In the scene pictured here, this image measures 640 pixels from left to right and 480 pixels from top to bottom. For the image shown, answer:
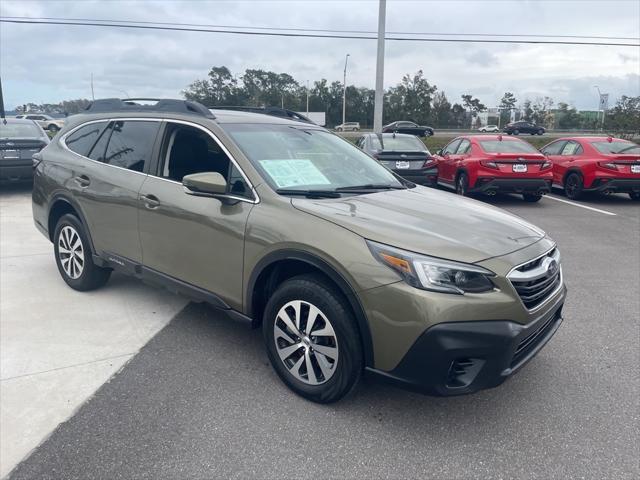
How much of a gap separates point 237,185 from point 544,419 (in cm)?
240

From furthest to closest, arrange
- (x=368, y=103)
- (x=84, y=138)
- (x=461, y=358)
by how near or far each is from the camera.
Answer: (x=368, y=103), (x=84, y=138), (x=461, y=358)

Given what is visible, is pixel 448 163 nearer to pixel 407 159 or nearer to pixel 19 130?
pixel 407 159

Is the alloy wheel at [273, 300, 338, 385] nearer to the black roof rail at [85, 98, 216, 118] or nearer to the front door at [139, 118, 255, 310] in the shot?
the front door at [139, 118, 255, 310]

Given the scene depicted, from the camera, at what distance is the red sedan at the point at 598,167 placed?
10922 millimetres

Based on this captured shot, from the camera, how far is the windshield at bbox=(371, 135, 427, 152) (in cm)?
1128

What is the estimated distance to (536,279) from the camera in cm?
288

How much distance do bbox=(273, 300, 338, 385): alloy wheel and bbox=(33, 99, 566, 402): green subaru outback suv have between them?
0.01m

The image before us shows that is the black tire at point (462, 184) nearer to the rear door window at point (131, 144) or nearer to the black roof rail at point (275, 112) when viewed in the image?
→ the black roof rail at point (275, 112)

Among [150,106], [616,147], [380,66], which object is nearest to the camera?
[150,106]

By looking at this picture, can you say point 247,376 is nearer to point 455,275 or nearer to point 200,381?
point 200,381

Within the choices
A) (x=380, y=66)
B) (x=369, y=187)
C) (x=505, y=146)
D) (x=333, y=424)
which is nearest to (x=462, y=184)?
(x=505, y=146)

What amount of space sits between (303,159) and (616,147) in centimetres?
1028

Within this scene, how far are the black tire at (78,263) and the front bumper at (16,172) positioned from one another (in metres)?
6.27

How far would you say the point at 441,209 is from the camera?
344 cm
